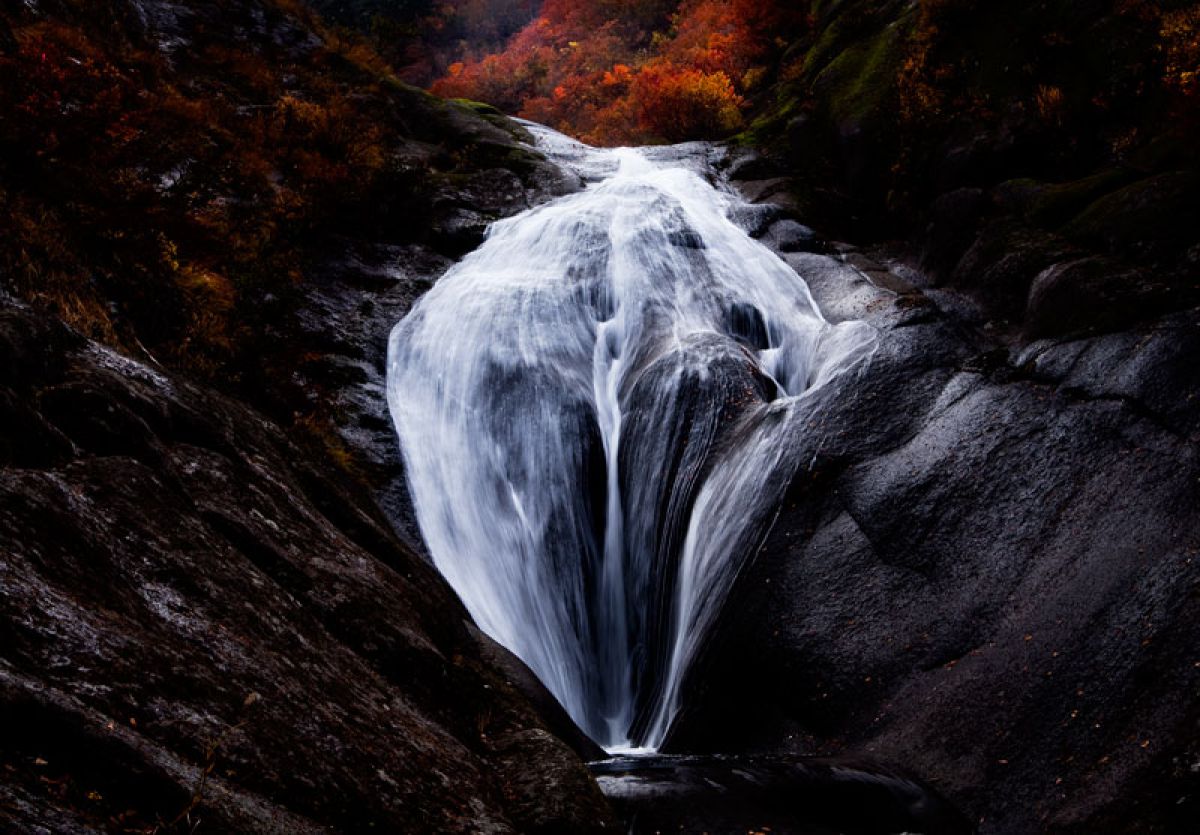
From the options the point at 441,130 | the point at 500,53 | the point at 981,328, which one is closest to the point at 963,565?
the point at 981,328

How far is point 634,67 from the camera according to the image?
3081 cm

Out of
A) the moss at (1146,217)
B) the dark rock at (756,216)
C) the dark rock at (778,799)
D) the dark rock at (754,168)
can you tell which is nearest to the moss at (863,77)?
the dark rock at (754,168)

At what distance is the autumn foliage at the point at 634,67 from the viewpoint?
67.0ft

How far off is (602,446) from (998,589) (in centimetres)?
503

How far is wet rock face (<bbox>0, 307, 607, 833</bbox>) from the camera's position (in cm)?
206

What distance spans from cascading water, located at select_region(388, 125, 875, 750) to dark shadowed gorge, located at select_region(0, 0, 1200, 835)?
60 mm

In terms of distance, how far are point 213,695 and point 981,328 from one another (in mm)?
9000

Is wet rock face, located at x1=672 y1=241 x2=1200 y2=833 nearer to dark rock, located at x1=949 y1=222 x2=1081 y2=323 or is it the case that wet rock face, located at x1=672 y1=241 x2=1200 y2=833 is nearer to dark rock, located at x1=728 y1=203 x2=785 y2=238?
dark rock, located at x1=949 y1=222 x2=1081 y2=323

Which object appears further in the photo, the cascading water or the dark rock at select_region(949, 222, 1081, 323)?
the dark rock at select_region(949, 222, 1081, 323)

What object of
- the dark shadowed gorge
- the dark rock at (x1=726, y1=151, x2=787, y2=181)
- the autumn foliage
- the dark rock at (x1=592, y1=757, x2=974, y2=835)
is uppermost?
the autumn foliage

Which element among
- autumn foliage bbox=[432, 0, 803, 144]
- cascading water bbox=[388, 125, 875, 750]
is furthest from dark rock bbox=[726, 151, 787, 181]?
cascading water bbox=[388, 125, 875, 750]

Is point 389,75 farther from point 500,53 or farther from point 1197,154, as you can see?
point 500,53

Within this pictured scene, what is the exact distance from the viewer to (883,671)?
5.68 meters

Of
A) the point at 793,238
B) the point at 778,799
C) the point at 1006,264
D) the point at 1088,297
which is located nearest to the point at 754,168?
the point at 793,238
